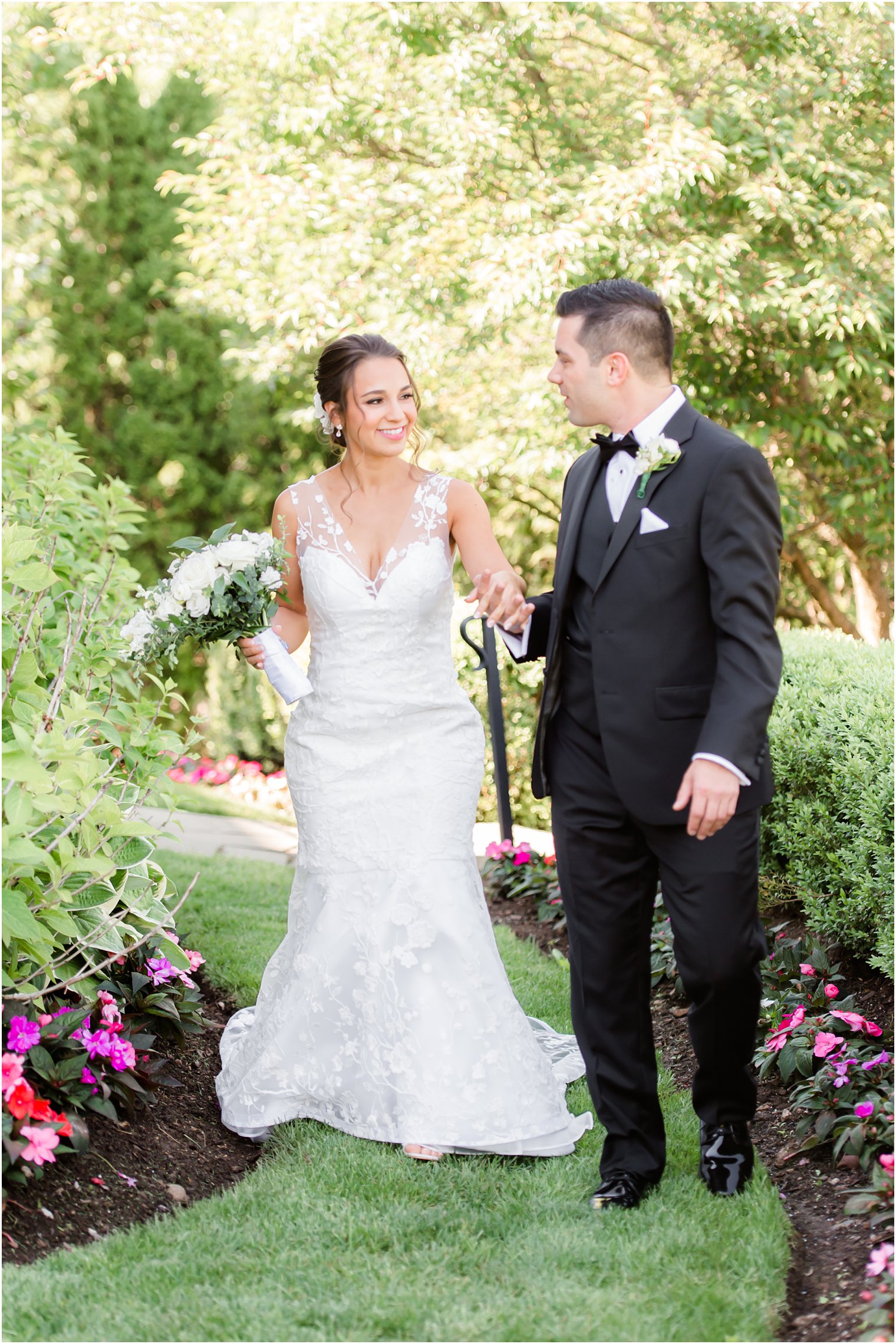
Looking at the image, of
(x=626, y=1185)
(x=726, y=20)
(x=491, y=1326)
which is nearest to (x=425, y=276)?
(x=726, y=20)

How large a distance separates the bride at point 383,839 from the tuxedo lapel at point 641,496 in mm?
708

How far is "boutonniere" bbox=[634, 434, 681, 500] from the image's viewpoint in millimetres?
2744

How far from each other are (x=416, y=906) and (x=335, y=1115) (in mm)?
618

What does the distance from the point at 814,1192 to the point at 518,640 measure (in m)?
1.55

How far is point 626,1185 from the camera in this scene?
298 cm

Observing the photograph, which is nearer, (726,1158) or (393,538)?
(726,1158)

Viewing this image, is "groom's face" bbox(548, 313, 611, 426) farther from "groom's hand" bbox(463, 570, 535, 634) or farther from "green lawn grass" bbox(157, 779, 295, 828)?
"green lawn grass" bbox(157, 779, 295, 828)

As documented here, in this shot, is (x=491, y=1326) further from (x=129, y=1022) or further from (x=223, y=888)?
(x=223, y=888)

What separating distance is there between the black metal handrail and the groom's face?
258 centimetres

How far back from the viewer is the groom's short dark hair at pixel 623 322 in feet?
9.43

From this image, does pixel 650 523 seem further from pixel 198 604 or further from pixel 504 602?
pixel 198 604

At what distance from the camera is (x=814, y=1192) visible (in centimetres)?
305

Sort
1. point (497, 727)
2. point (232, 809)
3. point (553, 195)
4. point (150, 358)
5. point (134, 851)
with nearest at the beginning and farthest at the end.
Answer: point (134, 851), point (497, 727), point (553, 195), point (232, 809), point (150, 358)

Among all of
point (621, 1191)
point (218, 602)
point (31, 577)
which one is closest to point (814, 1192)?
point (621, 1191)
